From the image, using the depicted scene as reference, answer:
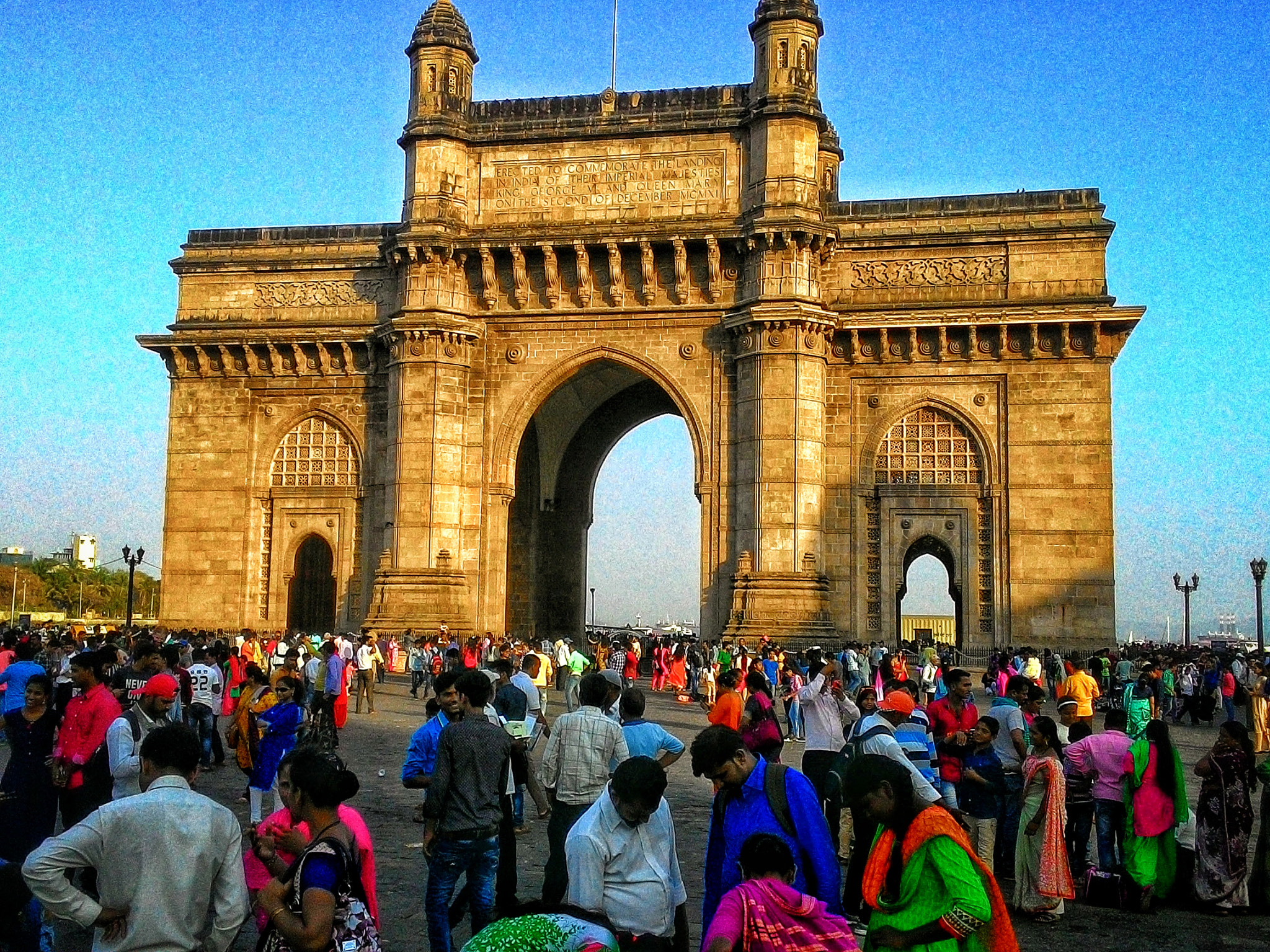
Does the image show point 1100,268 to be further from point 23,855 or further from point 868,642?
point 23,855

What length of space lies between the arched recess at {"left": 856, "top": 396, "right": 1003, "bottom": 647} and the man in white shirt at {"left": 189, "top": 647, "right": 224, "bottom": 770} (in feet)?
57.9

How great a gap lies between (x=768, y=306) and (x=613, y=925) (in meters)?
24.7

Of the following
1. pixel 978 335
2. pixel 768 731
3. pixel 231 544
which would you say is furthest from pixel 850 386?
pixel 768 731

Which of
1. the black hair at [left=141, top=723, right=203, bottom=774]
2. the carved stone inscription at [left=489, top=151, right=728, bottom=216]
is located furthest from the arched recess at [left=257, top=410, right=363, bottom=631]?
the black hair at [left=141, top=723, right=203, bottom=774]

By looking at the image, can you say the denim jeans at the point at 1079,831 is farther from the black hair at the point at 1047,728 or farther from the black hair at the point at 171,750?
the black hair at the point at 171,750

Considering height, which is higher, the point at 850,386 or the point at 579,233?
the point at 579,233

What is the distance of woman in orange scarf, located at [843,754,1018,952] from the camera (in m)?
4.88

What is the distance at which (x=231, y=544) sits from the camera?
33.5 metres

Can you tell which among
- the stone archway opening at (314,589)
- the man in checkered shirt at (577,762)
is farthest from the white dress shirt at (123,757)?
the stone archway opening at (314,589)

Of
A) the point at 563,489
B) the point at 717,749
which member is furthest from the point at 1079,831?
the point at 563,489

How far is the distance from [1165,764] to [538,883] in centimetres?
472

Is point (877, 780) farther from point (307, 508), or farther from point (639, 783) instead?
point (307, 508)

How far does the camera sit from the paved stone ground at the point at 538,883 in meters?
8.71

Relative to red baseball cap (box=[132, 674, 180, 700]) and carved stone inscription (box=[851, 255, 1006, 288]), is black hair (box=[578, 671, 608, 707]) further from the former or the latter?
carved stone inscription (box=[851, 255, 1006, 288])
